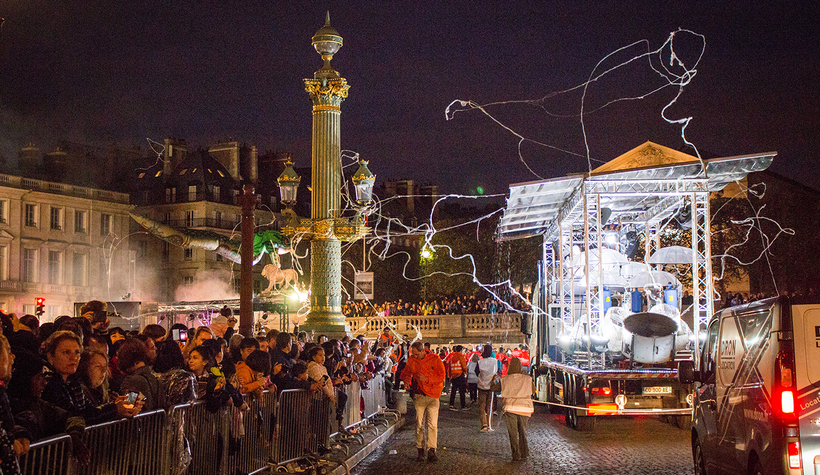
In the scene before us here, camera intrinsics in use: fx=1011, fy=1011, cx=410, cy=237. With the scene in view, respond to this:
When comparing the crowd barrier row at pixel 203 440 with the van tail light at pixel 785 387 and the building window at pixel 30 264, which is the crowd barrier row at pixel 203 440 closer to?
the van tail light at pixel 785 387

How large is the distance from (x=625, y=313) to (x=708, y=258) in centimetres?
232

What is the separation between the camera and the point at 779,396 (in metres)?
7.41

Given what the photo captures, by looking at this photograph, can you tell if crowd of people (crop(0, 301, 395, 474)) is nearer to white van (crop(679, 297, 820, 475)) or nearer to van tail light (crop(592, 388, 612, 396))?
white van (crop(679, 297, 820, 475))

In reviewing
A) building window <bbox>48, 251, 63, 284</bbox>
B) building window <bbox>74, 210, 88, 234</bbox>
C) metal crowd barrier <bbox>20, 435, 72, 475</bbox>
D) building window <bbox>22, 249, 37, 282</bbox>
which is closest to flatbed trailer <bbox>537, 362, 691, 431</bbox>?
metal crowd barrier <bbox>20, 435, 72, 475</bbox>

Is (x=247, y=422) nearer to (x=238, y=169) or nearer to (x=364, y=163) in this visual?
(x=364, y=163)

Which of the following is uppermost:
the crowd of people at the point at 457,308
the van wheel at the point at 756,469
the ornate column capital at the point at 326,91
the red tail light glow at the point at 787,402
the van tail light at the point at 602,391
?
the ornate column capital at the point at 326,91

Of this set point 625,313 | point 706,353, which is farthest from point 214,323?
point 625,313

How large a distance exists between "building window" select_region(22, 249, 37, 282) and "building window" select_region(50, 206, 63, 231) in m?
2.15

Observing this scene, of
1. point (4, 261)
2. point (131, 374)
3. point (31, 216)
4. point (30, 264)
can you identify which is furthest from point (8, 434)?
point (31, 216)

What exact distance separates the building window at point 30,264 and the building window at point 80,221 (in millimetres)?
3558

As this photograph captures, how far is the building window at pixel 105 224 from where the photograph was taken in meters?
66.0

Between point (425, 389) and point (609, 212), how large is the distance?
9.32m

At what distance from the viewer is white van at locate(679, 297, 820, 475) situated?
735 cm

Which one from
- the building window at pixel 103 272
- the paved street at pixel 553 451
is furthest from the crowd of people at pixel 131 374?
the building window at pixel 103 272
